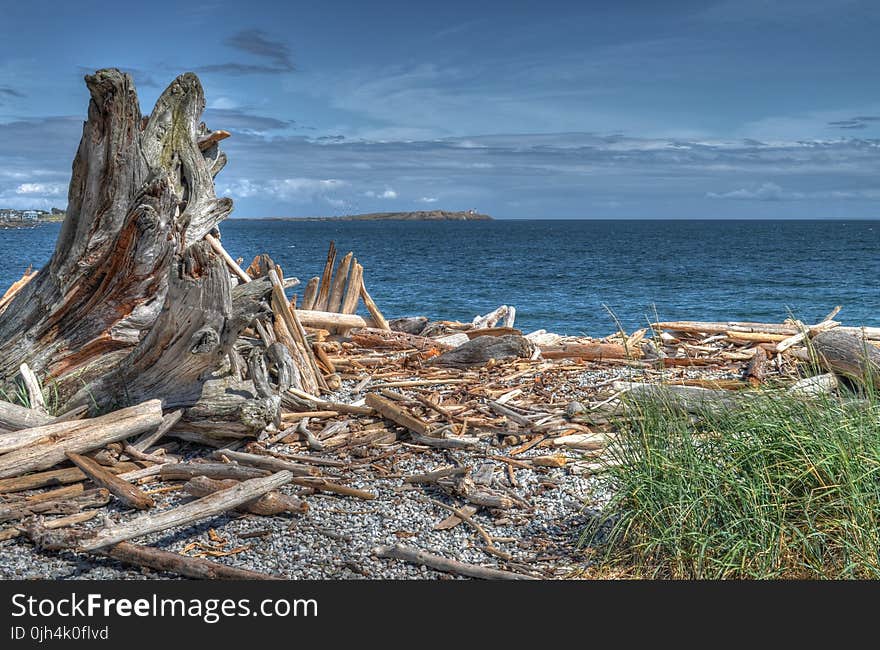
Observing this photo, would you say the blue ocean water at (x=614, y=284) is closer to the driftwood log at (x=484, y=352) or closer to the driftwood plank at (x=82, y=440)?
the driftwood log at (x=484, y=352)

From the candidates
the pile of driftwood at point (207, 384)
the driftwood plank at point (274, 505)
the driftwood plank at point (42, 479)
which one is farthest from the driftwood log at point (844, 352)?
the driftwood plank at point (42, 479)

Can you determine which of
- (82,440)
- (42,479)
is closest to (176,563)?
(42,479)

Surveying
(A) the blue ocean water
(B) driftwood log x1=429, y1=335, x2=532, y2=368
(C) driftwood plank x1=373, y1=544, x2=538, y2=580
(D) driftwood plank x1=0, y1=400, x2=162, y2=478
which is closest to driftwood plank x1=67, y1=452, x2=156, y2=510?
(D) driftwood plank x1=0, y1=400, x2=162, y2=478

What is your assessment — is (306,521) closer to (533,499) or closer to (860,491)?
(533,499)

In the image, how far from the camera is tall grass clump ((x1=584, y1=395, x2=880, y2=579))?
478 centimetres

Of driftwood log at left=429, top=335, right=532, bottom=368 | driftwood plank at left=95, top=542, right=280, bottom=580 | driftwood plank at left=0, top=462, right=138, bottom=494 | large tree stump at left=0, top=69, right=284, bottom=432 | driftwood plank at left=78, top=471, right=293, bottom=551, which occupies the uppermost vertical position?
large tree stump at left=0, top=69, right=284, bottom=432

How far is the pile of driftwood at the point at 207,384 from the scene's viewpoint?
620 cm

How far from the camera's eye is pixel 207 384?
25.1 feet

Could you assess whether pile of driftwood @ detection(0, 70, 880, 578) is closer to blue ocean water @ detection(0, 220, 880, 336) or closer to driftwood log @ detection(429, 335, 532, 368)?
driftwood log @ detection(429, 335, 532, 368)

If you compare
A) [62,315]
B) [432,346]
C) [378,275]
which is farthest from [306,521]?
[378,275]

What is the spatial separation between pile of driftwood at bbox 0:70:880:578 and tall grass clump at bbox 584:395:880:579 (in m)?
0.55

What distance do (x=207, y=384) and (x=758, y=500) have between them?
5.06m

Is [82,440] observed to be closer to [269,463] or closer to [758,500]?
[269,463]

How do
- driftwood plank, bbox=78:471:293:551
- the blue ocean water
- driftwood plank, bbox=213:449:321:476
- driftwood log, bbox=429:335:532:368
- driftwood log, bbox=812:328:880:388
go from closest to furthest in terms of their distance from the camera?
driftwood plank, bbox=78:471:293:551, driftwood plank, bbox=213:449:321:476, driftwood log, bbox=812:328:880:388, driftwood log, bbox=429:335:532:368, the blue ocean water
